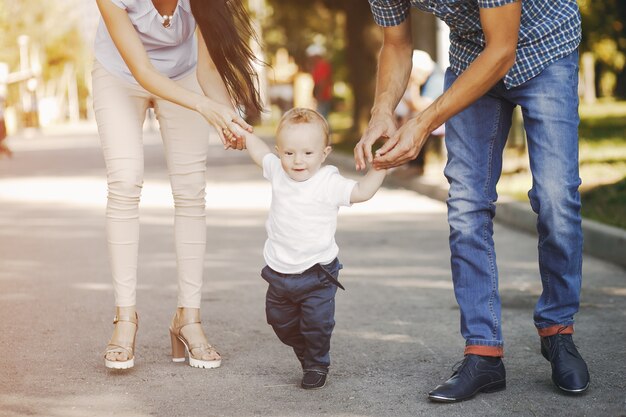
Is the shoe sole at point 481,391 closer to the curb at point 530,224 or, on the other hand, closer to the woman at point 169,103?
the woman at point 169,103

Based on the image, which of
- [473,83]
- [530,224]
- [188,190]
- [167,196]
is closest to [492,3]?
[473,83]

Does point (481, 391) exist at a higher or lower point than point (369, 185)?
lower

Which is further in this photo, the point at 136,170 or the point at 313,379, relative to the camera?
the point at 136,170

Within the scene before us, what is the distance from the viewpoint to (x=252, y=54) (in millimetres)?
4328

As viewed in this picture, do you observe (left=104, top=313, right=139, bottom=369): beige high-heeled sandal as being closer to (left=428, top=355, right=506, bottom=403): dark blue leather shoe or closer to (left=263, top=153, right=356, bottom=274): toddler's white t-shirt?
(left=263, top=153, right=356, bottom=274): toddler's white t-shirt

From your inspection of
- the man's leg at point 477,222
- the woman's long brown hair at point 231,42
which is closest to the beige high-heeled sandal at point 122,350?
the woman's long brown hair at point 231,42

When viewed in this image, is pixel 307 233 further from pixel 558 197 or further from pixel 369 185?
pixel 558 197

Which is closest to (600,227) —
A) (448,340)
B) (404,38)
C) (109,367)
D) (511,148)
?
(448,340)

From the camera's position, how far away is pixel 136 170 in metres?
4.32

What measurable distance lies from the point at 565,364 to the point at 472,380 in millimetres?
342

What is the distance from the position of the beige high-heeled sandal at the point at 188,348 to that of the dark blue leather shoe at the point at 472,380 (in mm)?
966

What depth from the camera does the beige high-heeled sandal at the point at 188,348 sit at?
4.32 metres

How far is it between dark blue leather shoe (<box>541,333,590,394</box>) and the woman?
1.28 m

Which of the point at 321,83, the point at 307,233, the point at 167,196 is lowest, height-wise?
the point at 167,196
